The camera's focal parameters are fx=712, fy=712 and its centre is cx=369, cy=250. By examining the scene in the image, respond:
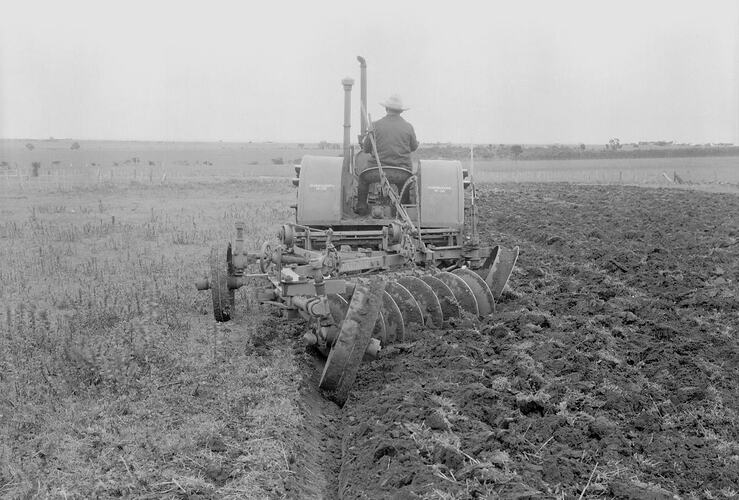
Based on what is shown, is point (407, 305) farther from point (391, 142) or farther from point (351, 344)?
point (391, 142)

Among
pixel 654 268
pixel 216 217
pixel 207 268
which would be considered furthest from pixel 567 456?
pixel 216 217

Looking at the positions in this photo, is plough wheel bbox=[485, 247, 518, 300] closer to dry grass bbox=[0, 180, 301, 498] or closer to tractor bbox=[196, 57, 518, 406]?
tractor bbox=[196, 57, 518, 406]

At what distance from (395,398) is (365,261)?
2.05m

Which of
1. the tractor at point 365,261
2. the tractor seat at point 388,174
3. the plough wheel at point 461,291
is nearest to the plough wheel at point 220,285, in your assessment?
the tractor at point 365,261

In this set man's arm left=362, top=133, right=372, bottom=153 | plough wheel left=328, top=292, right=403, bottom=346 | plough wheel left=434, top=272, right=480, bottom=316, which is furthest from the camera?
man's arm left=362, top=133, right=372, bottom=153

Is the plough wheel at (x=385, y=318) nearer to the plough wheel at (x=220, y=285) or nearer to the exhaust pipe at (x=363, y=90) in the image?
the plough wheel at (x=220, y=285)

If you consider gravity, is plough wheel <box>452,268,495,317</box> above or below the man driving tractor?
below

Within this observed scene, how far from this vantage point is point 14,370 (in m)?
5.78

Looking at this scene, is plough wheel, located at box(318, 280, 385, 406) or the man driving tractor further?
the man driving tractor

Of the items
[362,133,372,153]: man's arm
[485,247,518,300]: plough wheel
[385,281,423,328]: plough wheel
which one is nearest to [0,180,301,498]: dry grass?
[385,281,423,328]: plough wheel

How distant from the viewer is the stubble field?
3967mm

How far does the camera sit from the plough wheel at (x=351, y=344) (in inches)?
206

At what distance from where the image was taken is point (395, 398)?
512 cm

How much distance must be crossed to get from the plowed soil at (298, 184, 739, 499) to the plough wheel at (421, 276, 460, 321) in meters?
0.29
